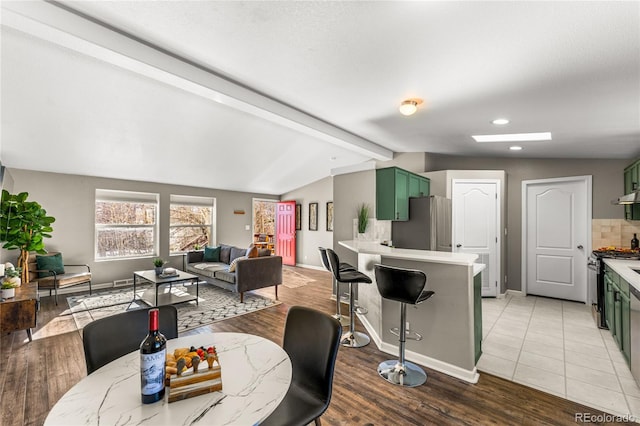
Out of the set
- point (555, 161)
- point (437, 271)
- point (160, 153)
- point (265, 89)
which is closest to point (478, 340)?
point (437, 271)

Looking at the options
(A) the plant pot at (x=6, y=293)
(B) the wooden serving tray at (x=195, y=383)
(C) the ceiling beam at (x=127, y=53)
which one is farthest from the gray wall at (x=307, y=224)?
(B) the wooden serving tray at (x=195, y=383)

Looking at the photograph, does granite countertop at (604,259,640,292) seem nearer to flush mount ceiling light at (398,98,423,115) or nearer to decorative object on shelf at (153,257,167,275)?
flush mount ceiling light at (398,98,423,115)

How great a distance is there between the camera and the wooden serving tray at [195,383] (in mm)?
1045

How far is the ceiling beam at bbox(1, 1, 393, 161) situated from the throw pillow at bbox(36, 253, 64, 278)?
429 cm

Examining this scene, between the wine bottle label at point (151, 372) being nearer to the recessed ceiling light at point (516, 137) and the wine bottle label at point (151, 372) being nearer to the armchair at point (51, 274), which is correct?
the recessed ceiling light at point (516, 137)

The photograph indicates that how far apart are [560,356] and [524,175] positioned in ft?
10.7

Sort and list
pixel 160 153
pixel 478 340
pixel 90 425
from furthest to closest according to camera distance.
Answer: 1. pixel 160 153
2. pixel 478 340
3. pixel 90 425

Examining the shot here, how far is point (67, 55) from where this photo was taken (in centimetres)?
257

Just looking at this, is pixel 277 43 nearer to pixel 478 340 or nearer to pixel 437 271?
pixel 437 271

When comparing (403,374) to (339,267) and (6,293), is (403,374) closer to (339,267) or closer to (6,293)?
(339,267)

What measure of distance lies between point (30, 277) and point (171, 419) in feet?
18.7

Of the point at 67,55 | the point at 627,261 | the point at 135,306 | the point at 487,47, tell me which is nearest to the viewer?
the point at 487,47

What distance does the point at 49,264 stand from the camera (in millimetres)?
4898

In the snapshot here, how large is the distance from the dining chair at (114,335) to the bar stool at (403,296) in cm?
167
